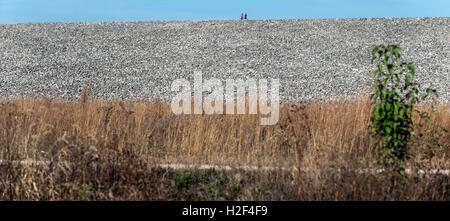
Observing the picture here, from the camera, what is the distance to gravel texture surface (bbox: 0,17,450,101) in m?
12.7

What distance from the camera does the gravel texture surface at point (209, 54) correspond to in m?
12.7

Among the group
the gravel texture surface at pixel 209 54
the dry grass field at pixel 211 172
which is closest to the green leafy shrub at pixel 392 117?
the dry grass field at pixel 211 172

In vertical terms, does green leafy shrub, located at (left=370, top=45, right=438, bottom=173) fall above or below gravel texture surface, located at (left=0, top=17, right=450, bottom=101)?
below

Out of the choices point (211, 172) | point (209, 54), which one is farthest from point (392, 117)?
point (209, 54)

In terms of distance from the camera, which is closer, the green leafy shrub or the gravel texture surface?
the green leafy shrub

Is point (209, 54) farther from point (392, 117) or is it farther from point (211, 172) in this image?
point (392, 117)

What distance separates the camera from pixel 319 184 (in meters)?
3.72

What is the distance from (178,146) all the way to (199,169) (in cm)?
101

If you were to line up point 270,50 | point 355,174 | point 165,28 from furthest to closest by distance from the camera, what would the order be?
point 165,28
point 270,50
point 355,174

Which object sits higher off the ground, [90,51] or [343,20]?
[343,20]

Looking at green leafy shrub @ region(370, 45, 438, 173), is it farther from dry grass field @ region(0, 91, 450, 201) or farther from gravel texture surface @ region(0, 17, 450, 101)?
gravel texture surface @ region(0, 17, 450, 101)

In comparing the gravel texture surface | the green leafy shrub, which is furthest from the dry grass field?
the gravel texture surface

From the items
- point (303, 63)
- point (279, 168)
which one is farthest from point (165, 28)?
point (279, 168)
